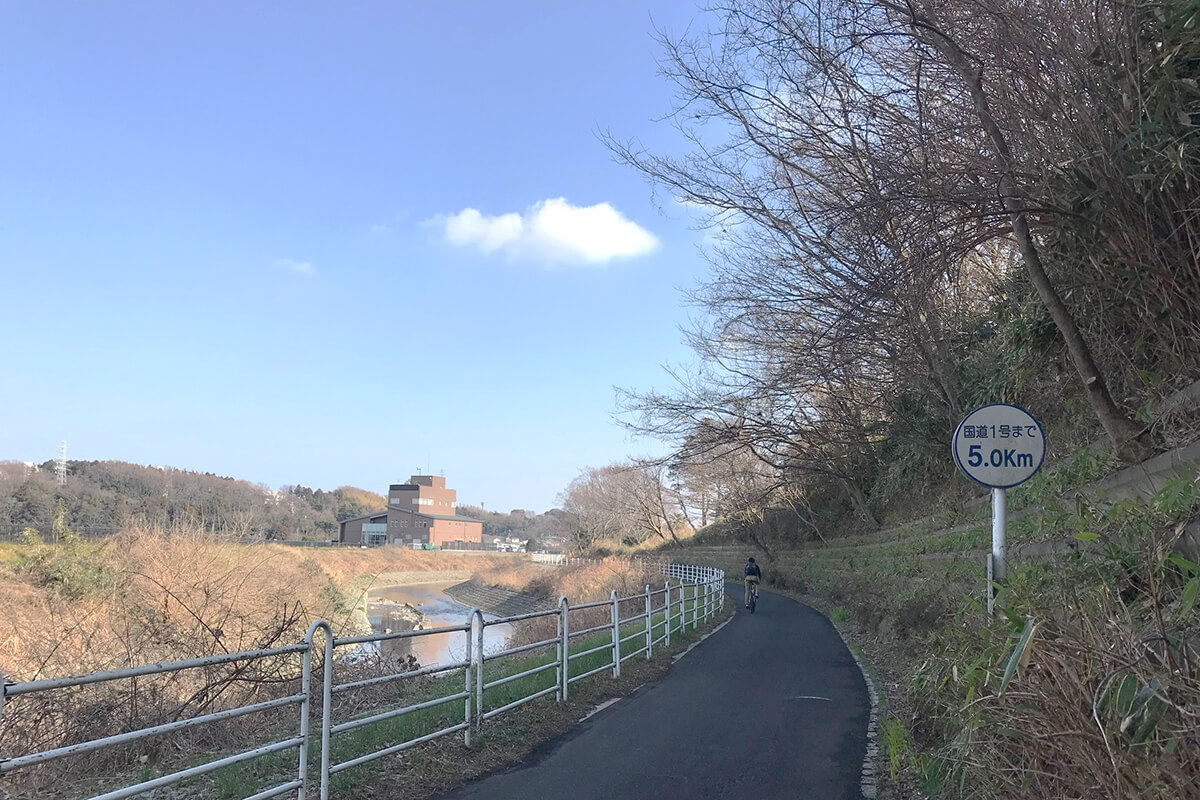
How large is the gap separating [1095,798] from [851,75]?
8492mm

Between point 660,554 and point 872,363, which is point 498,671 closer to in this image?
point 872,363

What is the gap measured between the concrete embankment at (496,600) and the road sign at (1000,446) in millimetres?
33651

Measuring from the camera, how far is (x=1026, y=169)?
7.00 metres

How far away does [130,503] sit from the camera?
42.5 meters

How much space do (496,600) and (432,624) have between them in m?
13.9

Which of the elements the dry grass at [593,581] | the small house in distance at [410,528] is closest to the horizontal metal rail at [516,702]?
the dry grass at [593,581]

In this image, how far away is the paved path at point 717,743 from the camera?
601 cm

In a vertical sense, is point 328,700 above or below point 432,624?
above

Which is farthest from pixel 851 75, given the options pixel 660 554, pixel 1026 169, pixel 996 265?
pixel 660 554

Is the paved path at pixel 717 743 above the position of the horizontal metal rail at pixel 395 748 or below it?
below

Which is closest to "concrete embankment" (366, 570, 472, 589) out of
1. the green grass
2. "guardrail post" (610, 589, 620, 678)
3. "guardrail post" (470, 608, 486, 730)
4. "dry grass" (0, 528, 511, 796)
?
"dry grass" (0, 528, 511, 796)

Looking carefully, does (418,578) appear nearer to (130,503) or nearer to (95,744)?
(130,503)

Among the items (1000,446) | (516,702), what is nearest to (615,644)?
(516,702)

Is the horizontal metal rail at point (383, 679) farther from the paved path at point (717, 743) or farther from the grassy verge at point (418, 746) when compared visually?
the paved path at point (717, 743)
